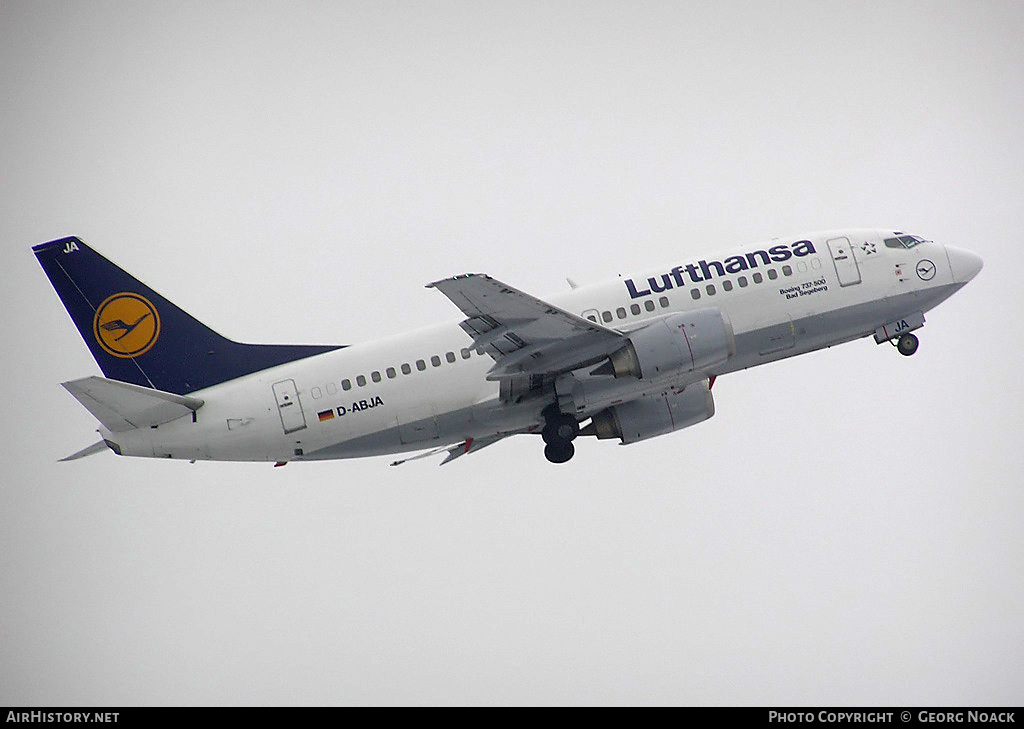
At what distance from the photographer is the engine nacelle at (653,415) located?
47.1m

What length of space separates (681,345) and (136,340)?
1787 centimetres

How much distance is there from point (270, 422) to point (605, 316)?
1127cm

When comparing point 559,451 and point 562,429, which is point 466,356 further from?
point 559,451

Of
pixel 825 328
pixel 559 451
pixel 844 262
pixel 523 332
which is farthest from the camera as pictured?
pixel 844 262

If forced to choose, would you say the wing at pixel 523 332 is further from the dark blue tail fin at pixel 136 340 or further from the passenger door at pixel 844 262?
the passenger door at pixel 844 262

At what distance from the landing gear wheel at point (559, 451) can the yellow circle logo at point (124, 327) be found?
44.3 feet

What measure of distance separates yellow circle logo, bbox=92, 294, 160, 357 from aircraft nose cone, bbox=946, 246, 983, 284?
2707cm

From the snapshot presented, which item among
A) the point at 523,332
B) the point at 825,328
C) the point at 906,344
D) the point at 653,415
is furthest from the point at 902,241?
the point at 523,332

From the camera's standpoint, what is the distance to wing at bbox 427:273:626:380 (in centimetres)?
4075

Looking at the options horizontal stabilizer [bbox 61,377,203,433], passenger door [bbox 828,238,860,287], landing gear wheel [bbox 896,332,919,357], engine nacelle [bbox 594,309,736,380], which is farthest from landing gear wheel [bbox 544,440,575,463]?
landing gear wheel [bbox 896,332,919,357]

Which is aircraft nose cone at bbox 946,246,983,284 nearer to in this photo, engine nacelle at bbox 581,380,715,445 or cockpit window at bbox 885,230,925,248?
cockpit window at bbox 885,230,925,248

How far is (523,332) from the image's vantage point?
139 feet
